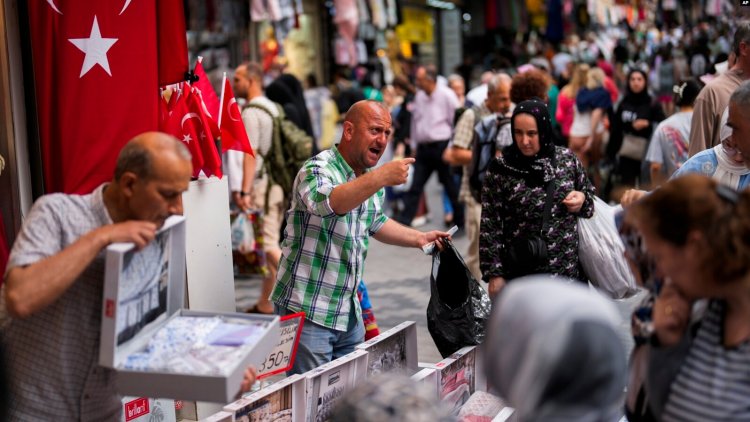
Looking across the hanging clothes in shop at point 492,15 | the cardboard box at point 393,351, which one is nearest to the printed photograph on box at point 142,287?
the cardboard box at point 393,351

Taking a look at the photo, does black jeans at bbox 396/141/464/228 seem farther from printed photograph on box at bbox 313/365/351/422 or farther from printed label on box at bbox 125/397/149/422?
printed photograph on box at bbox 313/365/351/422

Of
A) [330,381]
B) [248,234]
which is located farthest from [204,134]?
[248,234]

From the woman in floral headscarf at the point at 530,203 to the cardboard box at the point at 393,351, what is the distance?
0.48m

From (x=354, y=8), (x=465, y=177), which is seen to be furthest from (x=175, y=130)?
(x=354, y=8)

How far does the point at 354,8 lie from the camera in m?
14.9

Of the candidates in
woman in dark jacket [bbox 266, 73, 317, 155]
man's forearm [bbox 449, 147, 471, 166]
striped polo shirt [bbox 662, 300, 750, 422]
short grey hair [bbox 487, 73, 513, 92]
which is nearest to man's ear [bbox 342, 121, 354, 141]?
striped polo shirt [bbox 662, 300, 750, 422]

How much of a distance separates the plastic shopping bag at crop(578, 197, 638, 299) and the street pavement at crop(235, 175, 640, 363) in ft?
5.64

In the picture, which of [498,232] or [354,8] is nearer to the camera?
[498,232]

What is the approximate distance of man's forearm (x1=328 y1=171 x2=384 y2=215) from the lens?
3904 millimetres

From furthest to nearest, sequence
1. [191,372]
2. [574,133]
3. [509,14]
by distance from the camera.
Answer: [509,14], [574,133], [191,372]

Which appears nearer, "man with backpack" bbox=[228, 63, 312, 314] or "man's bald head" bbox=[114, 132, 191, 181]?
"man's bald head" bbox=[114, 132, 191, 181]

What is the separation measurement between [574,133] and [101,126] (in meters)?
8.54

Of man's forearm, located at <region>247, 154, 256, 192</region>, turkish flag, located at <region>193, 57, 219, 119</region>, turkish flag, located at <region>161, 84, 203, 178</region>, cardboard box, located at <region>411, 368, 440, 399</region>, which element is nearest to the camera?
cardboard box, located at <region>411, 368, 440, 399</region>

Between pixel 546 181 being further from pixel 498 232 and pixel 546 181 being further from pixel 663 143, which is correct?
pixel 663 143
